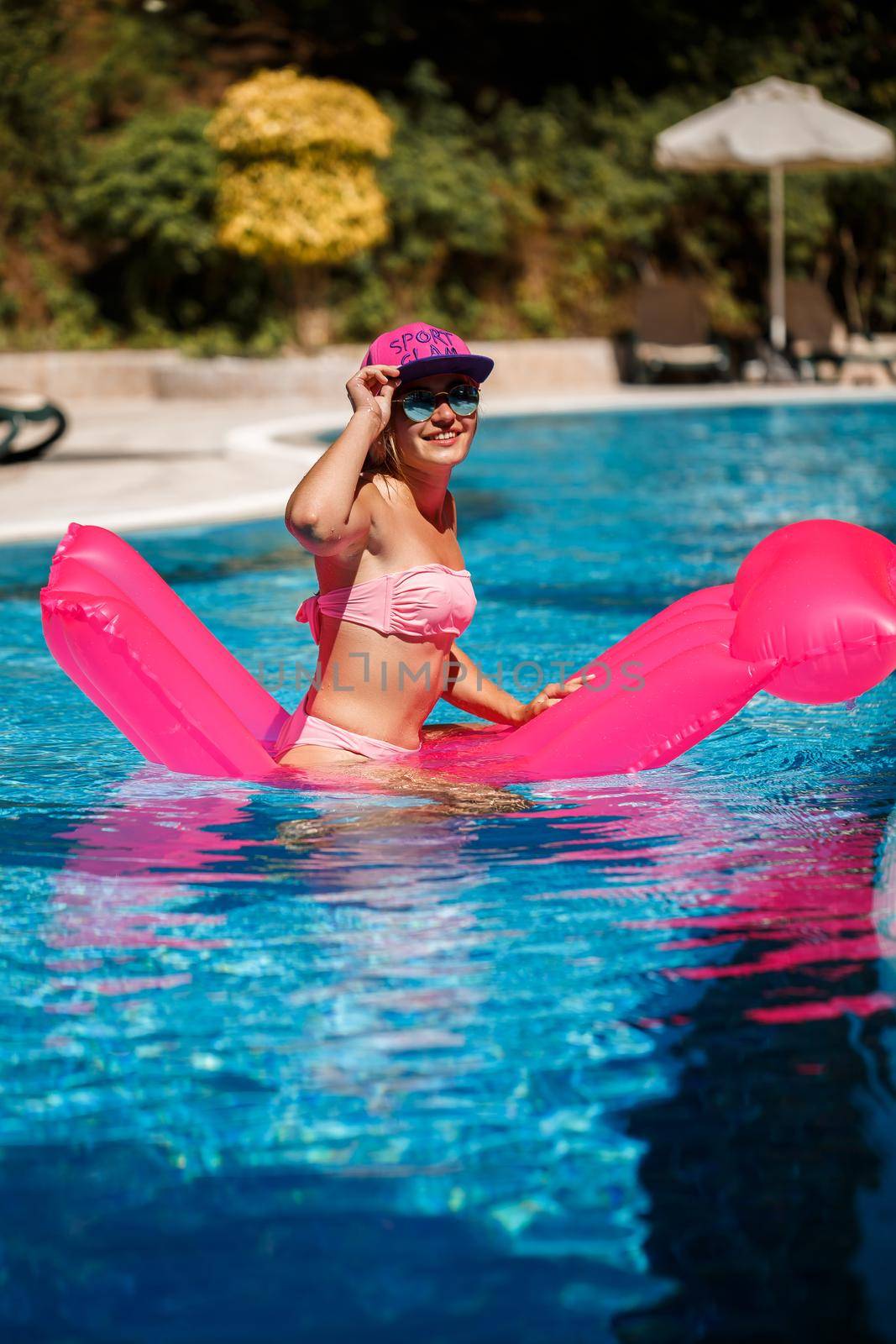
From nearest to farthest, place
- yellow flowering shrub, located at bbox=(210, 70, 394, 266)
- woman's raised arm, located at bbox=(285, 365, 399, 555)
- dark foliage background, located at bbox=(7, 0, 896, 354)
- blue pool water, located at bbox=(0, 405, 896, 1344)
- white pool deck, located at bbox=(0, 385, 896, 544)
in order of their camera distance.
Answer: blue pool water, located at bbox=(0, 405, 896, 1344) < woman's raised arm, located at bbox=(285, 365, 399, 555) < white pool deck, located at bbox=(0, 385, 896, 544) < yellow flowering shrub, located at bbox=(210, 70, 394, 266) < dark foliage background, located at bbox=(7, 0, 896, 354)

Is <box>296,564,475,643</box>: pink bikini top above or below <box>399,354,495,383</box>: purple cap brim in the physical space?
below

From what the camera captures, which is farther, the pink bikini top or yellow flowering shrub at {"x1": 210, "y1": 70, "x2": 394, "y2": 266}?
yellow flowering shrub at {"x1": 210, "y1": 70, "x2": 394, "y2": 266}

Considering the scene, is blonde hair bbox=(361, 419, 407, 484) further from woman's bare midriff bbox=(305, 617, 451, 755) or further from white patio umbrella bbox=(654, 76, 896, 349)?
white patio umbrella bbox=(654, 76, 896, 349)

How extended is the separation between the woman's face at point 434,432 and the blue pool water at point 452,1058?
0.73m

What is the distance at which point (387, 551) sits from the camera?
3.36 meters

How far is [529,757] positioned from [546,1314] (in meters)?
1.97

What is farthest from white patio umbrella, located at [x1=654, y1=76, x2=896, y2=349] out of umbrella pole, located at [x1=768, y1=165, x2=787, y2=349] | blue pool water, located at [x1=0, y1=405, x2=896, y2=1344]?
blue pool water, located at [x1=0, y1=405, x2=896, y2=1344]

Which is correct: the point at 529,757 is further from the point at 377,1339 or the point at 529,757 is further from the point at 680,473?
the point at 680,473

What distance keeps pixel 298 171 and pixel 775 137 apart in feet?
16.7

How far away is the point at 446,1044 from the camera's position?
2357 mm

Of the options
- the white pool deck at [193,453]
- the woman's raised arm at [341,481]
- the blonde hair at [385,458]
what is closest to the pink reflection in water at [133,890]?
the woman's raised arm at [341,481]

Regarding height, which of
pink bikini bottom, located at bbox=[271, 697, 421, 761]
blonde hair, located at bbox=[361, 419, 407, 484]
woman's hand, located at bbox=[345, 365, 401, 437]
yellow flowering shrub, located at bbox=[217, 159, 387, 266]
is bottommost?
yellow flowering shrub, located at bbox=[217, 159, 387, 266]

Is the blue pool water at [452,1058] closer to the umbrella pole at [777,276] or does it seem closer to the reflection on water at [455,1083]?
the reflection on water at [455,1083]

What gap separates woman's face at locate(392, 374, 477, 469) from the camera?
3285 mm
